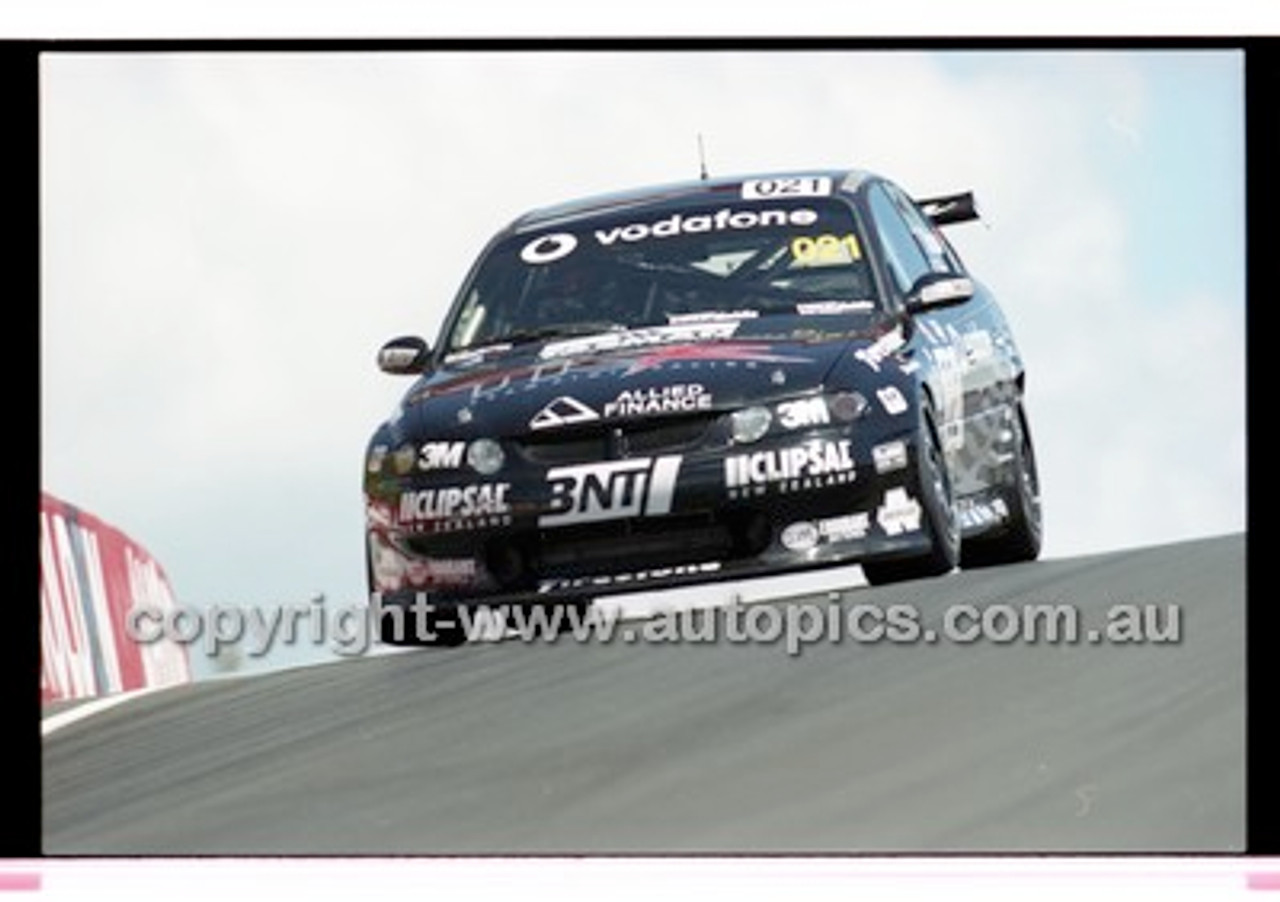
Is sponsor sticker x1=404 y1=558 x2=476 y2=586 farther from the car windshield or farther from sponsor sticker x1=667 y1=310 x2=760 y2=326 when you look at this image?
sponsor sticker x1=667 y1=310 x2=760 y2=326

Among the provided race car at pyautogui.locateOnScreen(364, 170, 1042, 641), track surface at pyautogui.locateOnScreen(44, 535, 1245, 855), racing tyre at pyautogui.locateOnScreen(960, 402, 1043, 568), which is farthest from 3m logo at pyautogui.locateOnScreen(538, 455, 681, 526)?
racing tyre at pyautogui.locateOnScreen(960, 402, 1043, 568)

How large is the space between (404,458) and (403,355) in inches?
16.2

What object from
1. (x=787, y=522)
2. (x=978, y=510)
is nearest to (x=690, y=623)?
(x=787, y=522)

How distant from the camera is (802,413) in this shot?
12.1 m

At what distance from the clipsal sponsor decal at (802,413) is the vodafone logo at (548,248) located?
1.11 meters

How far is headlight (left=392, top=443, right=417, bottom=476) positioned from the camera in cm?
1234

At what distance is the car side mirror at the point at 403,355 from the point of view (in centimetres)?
1265

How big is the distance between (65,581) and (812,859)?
3176 mm

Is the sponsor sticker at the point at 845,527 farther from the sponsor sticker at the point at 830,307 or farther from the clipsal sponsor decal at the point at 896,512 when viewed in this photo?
the sponsor sticker at the point at 830,307

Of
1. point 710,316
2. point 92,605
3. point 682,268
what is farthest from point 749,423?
point 92,605
